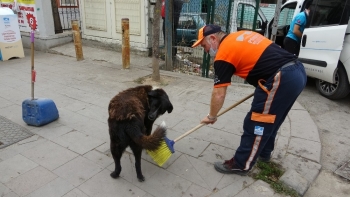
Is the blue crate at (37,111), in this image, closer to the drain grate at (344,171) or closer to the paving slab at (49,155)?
the paving slab at (49,155)

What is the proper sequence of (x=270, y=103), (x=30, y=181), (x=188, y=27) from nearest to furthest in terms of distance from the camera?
(x=270, y=103), (x=30, y=181), (x=188, y=27)

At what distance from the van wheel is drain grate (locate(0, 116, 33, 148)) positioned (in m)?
5.41

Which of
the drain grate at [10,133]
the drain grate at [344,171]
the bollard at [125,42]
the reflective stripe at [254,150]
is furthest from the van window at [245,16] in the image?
the drain grate at [10,133]

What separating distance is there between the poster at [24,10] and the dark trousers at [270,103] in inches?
300

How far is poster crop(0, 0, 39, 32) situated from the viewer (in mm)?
7957

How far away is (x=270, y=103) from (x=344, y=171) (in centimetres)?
159

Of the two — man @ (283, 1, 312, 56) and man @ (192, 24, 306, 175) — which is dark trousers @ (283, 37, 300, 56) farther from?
man @ (192, 24, 306, 175)

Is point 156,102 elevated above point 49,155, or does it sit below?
above

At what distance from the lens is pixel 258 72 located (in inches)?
98.0

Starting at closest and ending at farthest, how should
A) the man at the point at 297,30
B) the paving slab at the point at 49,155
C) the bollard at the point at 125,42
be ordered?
→ the paving slab at the point at 49,155
the man at the point at 297,30
the bollard at the point at 125,42

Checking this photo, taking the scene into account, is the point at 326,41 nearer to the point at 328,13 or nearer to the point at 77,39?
the point at 328,13

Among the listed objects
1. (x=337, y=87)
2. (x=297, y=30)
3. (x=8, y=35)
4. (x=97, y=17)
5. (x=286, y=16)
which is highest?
(x=286, y=16)

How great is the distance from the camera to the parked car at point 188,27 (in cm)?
593

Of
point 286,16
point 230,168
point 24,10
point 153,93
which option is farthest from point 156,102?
point 24,10
